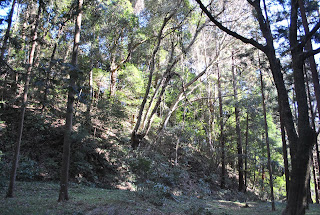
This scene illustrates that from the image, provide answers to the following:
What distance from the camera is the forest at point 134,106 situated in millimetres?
5930

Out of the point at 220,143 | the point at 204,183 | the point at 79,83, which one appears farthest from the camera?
the point at 220,143

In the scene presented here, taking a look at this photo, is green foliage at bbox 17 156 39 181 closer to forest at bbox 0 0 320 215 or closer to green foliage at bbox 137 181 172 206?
forest at bbox 0 0 320 215

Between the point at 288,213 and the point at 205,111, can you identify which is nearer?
the point at 288,213

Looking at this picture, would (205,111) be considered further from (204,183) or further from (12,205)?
(12,205)

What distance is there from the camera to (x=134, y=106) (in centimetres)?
1794

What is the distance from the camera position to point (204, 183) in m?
15.8

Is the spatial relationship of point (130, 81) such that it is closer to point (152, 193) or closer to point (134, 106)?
point (134, 106)

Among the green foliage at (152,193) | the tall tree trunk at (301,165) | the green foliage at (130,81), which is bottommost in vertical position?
the green foliage at (152,193)

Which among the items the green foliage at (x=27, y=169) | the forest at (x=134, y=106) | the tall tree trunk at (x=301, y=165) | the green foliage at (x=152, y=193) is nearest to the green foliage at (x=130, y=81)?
the forest at (x=134, y=106)

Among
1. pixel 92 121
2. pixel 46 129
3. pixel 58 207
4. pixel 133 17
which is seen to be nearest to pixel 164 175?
pixel 92 121

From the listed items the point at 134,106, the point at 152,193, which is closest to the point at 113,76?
the point at 134,106

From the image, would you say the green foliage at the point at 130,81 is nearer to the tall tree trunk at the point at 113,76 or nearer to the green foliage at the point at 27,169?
the tall tree trunk at the point at 113,76

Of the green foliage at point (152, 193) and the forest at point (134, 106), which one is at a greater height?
the forest at point (134, 106)

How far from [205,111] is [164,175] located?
934 cm
